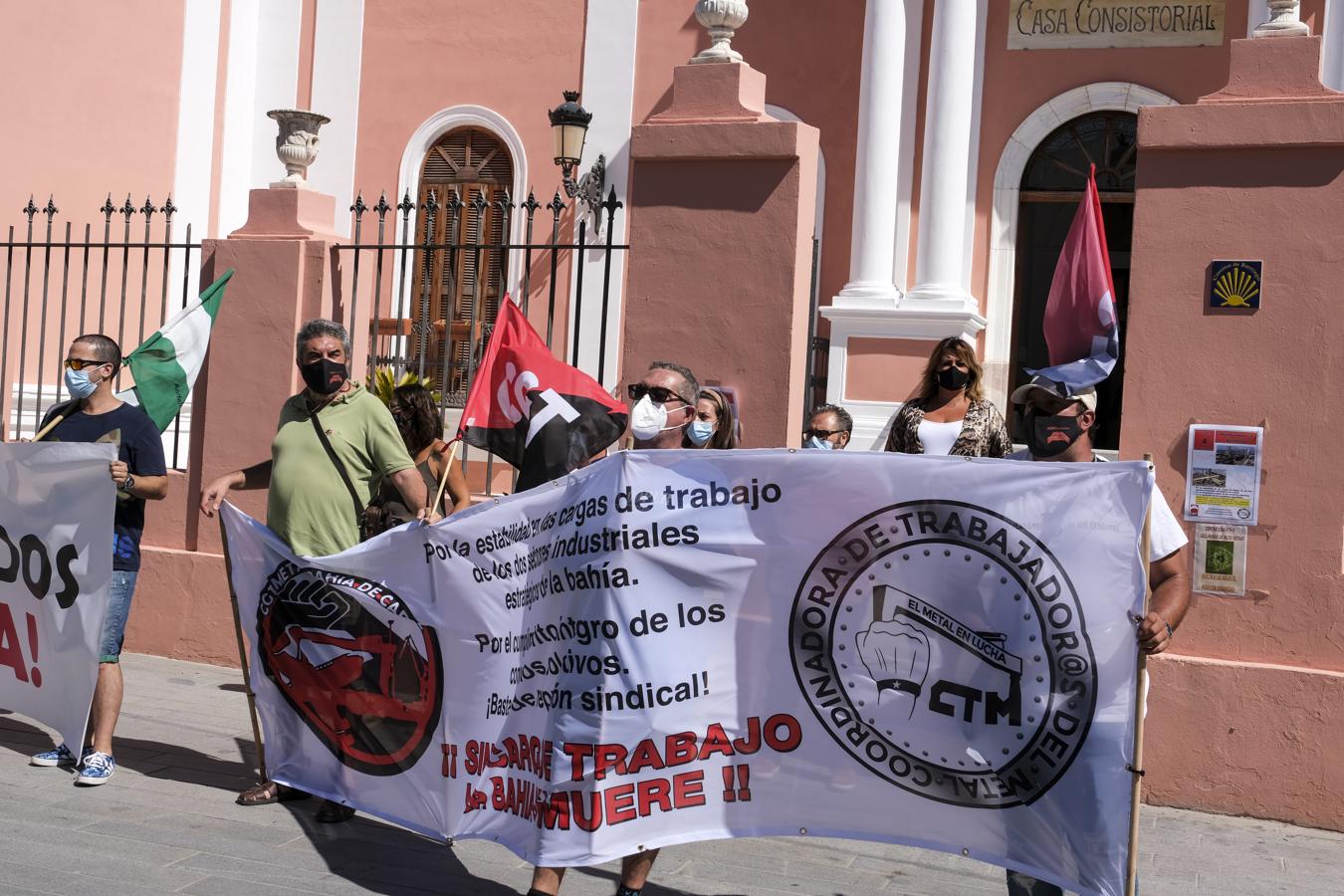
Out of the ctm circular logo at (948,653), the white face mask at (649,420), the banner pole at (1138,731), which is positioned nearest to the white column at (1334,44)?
the white face mask at (649,420)

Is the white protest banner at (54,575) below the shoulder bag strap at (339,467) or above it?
below

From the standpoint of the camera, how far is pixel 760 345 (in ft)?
25.1

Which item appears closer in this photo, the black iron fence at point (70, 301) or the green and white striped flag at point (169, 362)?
the green and white striped flag at point (169, 362)

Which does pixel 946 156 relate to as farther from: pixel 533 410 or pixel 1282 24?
pixel 533 410

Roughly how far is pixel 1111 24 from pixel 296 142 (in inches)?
342

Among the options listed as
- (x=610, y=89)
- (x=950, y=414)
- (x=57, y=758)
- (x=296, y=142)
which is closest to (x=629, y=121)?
(x=610, y=89)

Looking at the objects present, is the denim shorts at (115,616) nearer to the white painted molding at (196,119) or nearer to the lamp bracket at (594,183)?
the lamp bracket at (594,183)

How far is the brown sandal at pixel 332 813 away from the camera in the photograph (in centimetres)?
605

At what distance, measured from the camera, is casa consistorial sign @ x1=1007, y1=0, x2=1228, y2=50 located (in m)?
14.4

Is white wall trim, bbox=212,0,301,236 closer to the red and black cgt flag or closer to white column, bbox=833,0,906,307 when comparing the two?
white column, bbox=833,0,906,307

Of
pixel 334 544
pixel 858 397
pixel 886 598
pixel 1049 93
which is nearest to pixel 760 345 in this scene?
pixel 334 544

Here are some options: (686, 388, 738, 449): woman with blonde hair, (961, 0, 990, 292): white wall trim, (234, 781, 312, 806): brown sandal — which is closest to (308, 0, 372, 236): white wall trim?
(961, 0, 990, 292): white wall trim

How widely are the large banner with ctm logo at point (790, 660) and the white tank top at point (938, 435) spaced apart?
6.09ft

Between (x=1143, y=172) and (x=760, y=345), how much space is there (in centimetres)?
199
